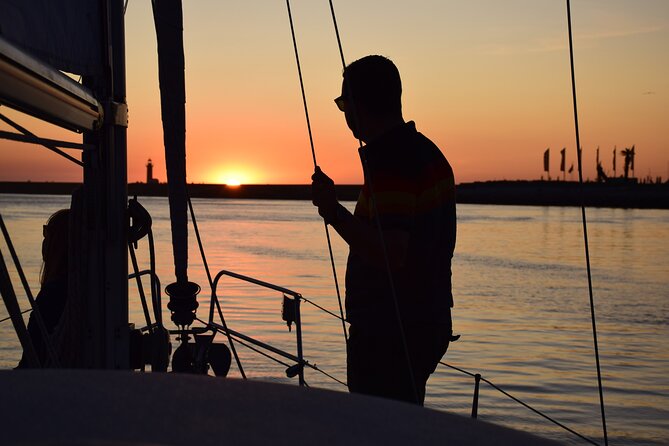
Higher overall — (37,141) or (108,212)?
(37,141)

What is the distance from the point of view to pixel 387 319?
3.11 m

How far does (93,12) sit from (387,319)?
1.54 metres

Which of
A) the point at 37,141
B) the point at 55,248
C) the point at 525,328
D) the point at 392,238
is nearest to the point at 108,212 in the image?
the point at 37,141

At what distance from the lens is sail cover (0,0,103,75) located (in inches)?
108

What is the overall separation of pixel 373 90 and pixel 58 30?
104 centimetres

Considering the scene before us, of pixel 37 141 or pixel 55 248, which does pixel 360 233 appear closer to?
pixel 37 141

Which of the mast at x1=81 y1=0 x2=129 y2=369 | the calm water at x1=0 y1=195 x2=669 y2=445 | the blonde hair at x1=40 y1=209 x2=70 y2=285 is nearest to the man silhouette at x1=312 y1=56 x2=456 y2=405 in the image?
the mast at x1=81 y1=0 x2=129 y2=369

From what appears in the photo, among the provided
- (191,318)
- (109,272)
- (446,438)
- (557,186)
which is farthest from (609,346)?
(557,186)

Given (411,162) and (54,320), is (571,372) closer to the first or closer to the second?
(54,320)

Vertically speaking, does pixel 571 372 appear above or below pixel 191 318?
below

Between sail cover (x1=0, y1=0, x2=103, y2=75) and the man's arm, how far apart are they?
36.9 inches

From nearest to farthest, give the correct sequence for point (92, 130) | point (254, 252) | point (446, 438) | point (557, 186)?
point (446, 438), point (92, 130), point (254, 252), point (557, 186)

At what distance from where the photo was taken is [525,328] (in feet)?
60.3

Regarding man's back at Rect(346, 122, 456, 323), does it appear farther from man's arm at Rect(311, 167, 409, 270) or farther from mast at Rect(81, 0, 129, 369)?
mast at Rect(81, 0, 129, 369)
